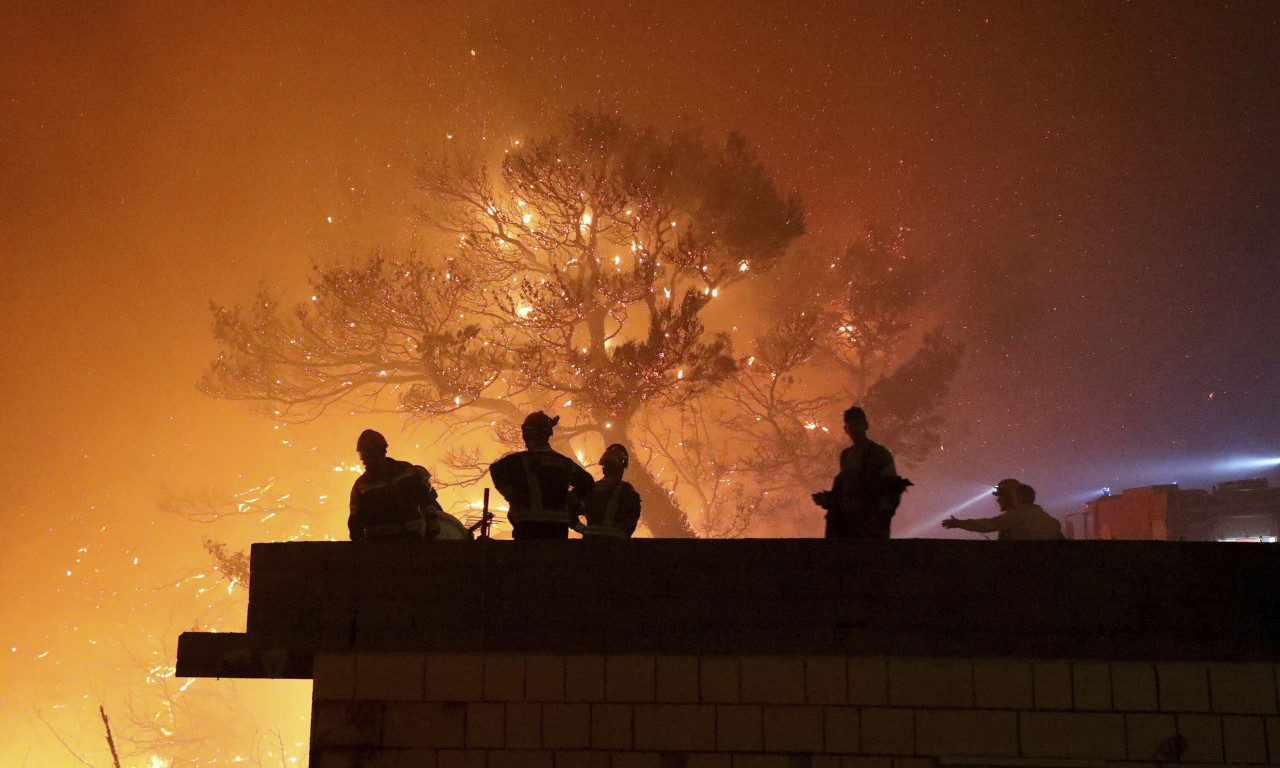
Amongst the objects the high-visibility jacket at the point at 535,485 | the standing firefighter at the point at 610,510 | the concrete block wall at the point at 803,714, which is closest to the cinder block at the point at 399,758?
the concrete block wall at the point at 803,714

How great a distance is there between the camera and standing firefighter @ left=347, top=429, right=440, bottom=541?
579cm

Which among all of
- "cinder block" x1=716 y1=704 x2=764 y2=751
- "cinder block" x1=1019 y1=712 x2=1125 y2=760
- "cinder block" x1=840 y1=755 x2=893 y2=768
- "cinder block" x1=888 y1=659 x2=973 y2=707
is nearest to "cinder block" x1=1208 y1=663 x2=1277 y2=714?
"cinder block" x1=1019 y1=712 x2=1125 y2=760

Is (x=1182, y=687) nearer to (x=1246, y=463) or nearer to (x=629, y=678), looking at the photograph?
(x=629, y=678)

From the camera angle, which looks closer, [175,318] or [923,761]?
[923,761]

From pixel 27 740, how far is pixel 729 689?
2282 centimetres

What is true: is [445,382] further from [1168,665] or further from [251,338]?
[1168,665]

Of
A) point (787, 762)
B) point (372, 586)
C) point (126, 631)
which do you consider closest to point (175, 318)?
point (126, 631)

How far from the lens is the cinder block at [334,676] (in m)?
5.13

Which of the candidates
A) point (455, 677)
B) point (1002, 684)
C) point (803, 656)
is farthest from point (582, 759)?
point (1002, 684)

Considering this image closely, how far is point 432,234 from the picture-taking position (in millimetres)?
21797

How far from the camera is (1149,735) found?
4766 millimetres

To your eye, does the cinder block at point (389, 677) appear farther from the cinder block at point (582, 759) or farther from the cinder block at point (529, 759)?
the cinder block at point (582, 759)

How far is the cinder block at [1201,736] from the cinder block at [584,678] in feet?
8.69

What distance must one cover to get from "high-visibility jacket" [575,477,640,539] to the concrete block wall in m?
1.11
